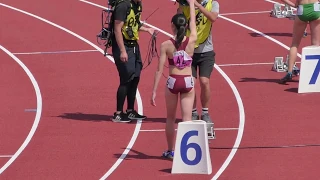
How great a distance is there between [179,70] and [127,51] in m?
2.14

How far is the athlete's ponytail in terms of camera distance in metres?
13.4

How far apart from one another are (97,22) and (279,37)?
421cm

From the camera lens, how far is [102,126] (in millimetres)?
15758

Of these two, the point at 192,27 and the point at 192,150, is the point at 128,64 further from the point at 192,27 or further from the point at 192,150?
the point at 192,150

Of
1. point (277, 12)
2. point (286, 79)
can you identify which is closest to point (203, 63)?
point (286, 79)

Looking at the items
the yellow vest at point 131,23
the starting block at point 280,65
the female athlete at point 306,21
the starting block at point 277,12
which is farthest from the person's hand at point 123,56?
the starting block at point 277,12

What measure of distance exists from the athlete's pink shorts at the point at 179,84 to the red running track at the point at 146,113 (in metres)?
0.99

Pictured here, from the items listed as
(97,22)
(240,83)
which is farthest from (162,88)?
(97,22)

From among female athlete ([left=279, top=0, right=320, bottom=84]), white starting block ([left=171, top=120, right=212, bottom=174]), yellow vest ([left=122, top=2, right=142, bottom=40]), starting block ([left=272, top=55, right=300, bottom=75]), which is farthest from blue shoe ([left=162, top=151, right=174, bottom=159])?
starting block ([left=272, top=55, right=300, bottom=75])

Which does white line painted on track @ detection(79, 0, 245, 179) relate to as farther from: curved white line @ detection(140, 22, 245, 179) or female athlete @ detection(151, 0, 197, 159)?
female athlete @ detection(151, 0, 197, 159)

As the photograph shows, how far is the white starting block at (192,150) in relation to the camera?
13.1 metres

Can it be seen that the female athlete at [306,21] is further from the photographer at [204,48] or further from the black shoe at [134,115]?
the black shoe at [134,115]

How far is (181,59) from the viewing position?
44.5ft

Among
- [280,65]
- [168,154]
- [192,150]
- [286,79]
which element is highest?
[280,65]
